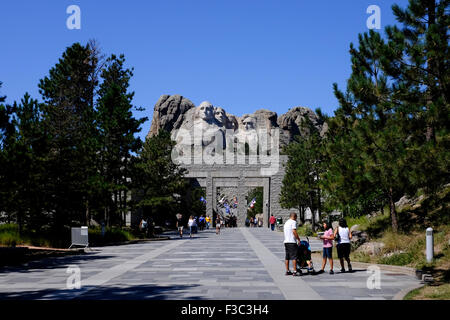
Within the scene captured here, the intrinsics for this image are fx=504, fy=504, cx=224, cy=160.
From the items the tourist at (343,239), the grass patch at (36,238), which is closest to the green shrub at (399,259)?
the tourist at (343,239)

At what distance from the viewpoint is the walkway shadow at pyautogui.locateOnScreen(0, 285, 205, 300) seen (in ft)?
31.5

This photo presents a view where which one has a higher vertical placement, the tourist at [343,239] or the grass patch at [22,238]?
the tourist at [343,239]

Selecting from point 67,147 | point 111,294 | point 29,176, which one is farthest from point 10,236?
point 111,294

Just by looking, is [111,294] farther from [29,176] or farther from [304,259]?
[29,176]

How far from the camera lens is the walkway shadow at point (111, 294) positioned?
961 cm

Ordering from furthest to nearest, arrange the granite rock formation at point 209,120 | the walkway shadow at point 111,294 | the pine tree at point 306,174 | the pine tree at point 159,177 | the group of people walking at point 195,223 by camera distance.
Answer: the granite rock formation at point 209,120, the pine tree at point 159,177, the group of people walking at point 195,223, the pine tree at point 306,174, the walkway shadow at point 111,294

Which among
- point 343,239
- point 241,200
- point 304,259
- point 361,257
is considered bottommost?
point 361,257

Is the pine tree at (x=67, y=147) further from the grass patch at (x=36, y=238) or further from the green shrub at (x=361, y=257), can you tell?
the green shrub at (x=361, y=257)

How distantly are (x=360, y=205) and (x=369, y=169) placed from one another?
14.3 meters

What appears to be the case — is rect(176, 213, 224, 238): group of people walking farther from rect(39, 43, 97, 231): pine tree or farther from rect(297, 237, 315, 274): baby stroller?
rect(297, 237, 315, 274): baby stroller

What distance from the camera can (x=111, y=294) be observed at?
33.2 ft

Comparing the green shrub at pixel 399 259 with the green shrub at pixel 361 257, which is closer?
the green shrub at pixel 399 259

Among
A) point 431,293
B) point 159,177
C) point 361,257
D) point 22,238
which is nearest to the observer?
point 431,293
